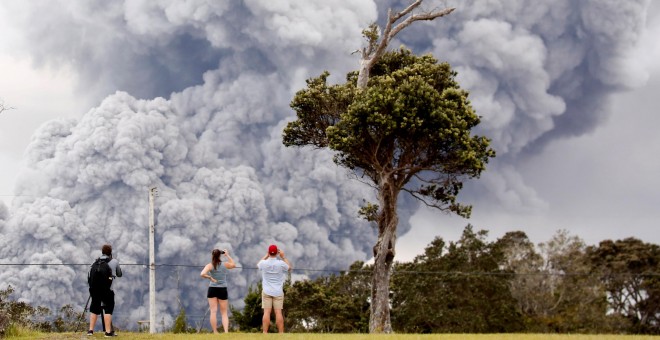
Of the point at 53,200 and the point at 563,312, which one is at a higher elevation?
the point at 53,200

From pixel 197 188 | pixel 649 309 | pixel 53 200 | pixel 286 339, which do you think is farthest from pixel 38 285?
pixel 286 339

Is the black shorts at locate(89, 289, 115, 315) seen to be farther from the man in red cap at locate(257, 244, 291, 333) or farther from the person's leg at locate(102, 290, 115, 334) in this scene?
the man in red cap at locate(257, 244, 291, 333)

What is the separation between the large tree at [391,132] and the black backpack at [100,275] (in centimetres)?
1374

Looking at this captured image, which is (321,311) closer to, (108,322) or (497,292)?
(497,292)

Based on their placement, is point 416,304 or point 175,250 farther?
point 175,250

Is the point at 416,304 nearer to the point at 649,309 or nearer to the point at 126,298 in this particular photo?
the point at 649,309

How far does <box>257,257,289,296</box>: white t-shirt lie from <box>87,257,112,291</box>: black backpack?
382 cm

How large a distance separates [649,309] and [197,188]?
61.1 m

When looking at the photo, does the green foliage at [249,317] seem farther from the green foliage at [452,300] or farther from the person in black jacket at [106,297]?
the person in black jacket at [106,297]

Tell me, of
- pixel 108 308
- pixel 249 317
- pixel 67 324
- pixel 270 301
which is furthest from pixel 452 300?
pixel 108 308

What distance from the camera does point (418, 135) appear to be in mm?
30156

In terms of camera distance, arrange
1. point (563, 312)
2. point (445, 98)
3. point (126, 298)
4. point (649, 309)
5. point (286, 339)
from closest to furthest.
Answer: point (286, 339) < point (445, 98) < point (563, 312) < point (649, 309) < point (126, 298)

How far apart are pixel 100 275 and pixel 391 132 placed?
48.7ft

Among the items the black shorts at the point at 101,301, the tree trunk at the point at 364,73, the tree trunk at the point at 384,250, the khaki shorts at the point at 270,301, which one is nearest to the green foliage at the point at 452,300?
the tree trunk at the point at 384,250
